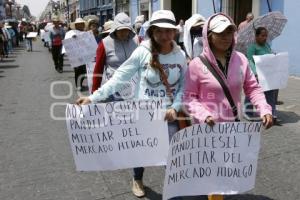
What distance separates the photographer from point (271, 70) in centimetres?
689

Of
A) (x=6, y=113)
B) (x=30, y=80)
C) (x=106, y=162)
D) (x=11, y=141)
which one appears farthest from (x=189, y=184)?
(x=30, y=80)

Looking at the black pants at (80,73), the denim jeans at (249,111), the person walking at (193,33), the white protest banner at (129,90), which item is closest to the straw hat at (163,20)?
the white protest banner at (129,90)

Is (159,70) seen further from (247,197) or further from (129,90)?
(247,197)

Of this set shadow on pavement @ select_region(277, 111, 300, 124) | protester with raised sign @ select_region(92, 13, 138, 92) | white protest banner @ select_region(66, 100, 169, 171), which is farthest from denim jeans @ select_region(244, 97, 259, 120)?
white protest banner @ select_region(66, 100, 169, 171)

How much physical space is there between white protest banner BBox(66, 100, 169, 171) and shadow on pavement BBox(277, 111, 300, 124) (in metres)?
3.98

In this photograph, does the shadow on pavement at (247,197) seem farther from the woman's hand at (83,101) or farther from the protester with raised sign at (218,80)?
the woman's hand at (83,101)

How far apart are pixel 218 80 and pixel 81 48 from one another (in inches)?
281

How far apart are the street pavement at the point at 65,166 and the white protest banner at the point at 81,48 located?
151cm

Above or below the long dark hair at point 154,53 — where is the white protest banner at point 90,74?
below

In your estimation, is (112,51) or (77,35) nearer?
(112,51)

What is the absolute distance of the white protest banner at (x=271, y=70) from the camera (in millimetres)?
6766

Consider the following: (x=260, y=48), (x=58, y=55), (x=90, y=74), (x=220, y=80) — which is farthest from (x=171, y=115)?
(x=58, y=55)

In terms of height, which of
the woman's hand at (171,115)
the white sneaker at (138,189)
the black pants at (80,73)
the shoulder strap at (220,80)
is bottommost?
the white sneaker at (138,189)

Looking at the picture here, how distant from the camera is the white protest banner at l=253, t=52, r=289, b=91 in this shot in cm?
677
